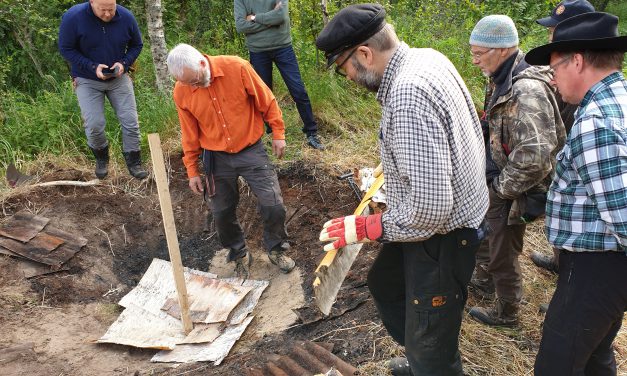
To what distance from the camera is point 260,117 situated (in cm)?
439

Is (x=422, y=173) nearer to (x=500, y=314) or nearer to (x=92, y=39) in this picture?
(x=500, y=314)

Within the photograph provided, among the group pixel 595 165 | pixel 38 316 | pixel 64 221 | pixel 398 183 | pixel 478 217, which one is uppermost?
pixel 595 165

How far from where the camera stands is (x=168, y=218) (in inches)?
147

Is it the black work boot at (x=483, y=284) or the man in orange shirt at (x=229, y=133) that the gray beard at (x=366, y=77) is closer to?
the man in orange shirt at (x=229, y=133)

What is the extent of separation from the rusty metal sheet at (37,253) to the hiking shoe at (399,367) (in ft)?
11.2

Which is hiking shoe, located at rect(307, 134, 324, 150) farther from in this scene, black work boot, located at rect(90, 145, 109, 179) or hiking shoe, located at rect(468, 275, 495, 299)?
hiking shoe, located at rect(468, 275, 495, 299)

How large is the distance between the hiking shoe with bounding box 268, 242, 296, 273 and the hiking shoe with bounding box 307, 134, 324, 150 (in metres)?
1.76

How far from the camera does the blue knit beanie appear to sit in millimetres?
2965

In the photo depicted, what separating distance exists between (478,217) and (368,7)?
3.37ft

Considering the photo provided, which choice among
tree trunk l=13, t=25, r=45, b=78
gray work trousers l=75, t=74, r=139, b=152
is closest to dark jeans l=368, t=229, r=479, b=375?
gray work trousers l=75, t=74, r=139, b=152

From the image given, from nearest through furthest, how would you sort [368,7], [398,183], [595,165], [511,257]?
[595,165] → [368,7] → [398,183] → [511,257]

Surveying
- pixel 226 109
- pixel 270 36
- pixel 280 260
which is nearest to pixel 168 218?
pixel 226 109

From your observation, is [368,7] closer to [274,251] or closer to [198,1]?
[274,251]

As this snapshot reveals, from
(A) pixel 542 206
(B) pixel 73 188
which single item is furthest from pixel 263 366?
(B) pixel 73 188
